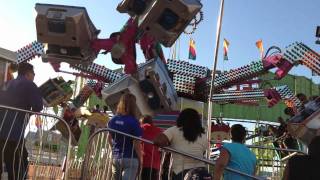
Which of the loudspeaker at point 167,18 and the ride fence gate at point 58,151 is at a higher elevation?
the loudspeaker at point 167,18

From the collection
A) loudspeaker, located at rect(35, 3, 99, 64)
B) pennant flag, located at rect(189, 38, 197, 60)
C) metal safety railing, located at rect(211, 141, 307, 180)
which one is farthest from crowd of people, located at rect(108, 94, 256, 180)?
pennant flag, located at rect(189, 38, 197, 60)

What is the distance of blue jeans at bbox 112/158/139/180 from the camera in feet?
18.9

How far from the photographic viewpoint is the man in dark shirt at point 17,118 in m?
5.60

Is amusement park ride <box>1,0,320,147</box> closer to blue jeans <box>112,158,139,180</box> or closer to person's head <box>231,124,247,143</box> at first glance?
person's head <box>231,124,247,143</box>

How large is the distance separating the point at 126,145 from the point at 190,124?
81 cm

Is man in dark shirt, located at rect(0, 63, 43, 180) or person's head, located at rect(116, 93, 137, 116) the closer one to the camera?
man in dark shirt, located at rect(0, 63, 43, 180)

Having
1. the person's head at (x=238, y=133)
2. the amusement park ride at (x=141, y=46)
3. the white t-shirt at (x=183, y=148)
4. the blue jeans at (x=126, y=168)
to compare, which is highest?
the amusement park ride at (x=141, y=46)

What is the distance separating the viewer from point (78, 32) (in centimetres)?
808

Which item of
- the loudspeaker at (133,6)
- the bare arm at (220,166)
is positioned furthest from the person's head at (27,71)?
the loudspeaker at (133,6)

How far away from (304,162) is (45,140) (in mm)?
3498

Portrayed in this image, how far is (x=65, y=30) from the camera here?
8078 millimetres

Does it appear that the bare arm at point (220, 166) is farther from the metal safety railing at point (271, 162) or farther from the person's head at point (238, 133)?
the metal safety railing at point (271, 162)

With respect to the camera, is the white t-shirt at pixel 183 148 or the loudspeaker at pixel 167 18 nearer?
the white t-shirt at pixel 183 148

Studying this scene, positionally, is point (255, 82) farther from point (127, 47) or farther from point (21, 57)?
point (21, 57)
